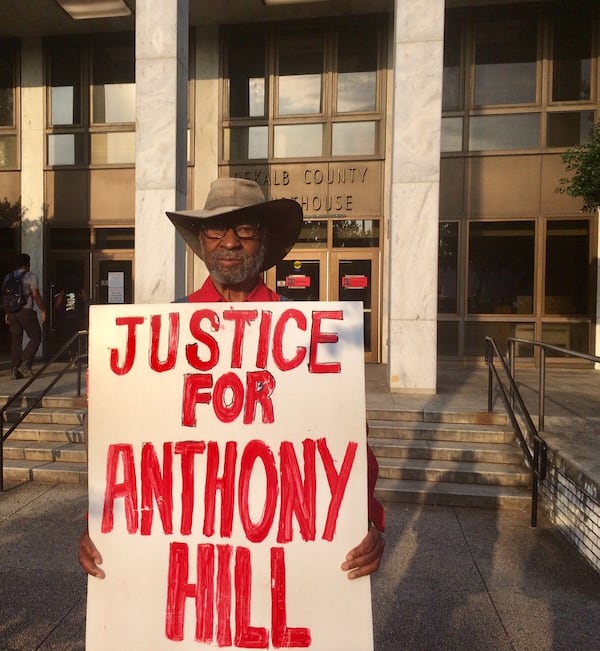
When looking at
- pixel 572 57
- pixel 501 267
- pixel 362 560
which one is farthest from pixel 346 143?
pixel 362 560

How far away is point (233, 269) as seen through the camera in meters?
1.77

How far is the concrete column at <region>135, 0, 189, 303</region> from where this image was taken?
274 inches

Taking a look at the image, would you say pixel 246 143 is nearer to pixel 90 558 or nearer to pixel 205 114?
pixel 205 114

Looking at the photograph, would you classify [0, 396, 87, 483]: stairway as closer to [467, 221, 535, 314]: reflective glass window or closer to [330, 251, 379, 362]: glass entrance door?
[330, 251, 379, 362]: glass entrance door

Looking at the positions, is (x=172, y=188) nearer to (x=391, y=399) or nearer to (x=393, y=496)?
(x=391, y=399)

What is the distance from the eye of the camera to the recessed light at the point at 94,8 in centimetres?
891

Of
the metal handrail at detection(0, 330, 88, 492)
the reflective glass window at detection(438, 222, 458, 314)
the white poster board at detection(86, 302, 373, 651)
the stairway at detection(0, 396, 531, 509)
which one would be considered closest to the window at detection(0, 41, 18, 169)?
the metal handrail at detection(0, 330, 88, 492)

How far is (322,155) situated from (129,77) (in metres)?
4.64

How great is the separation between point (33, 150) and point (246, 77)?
193 inches

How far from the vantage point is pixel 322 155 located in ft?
31.7

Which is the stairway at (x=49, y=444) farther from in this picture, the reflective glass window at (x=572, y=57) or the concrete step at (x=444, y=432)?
the reflective glass window at (x=572, y=57)

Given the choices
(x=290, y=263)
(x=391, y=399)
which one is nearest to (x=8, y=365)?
(x=290, y=263)

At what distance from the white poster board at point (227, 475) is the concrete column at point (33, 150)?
10201mm

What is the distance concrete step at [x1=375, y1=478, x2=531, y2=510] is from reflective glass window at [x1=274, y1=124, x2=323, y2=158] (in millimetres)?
7234
